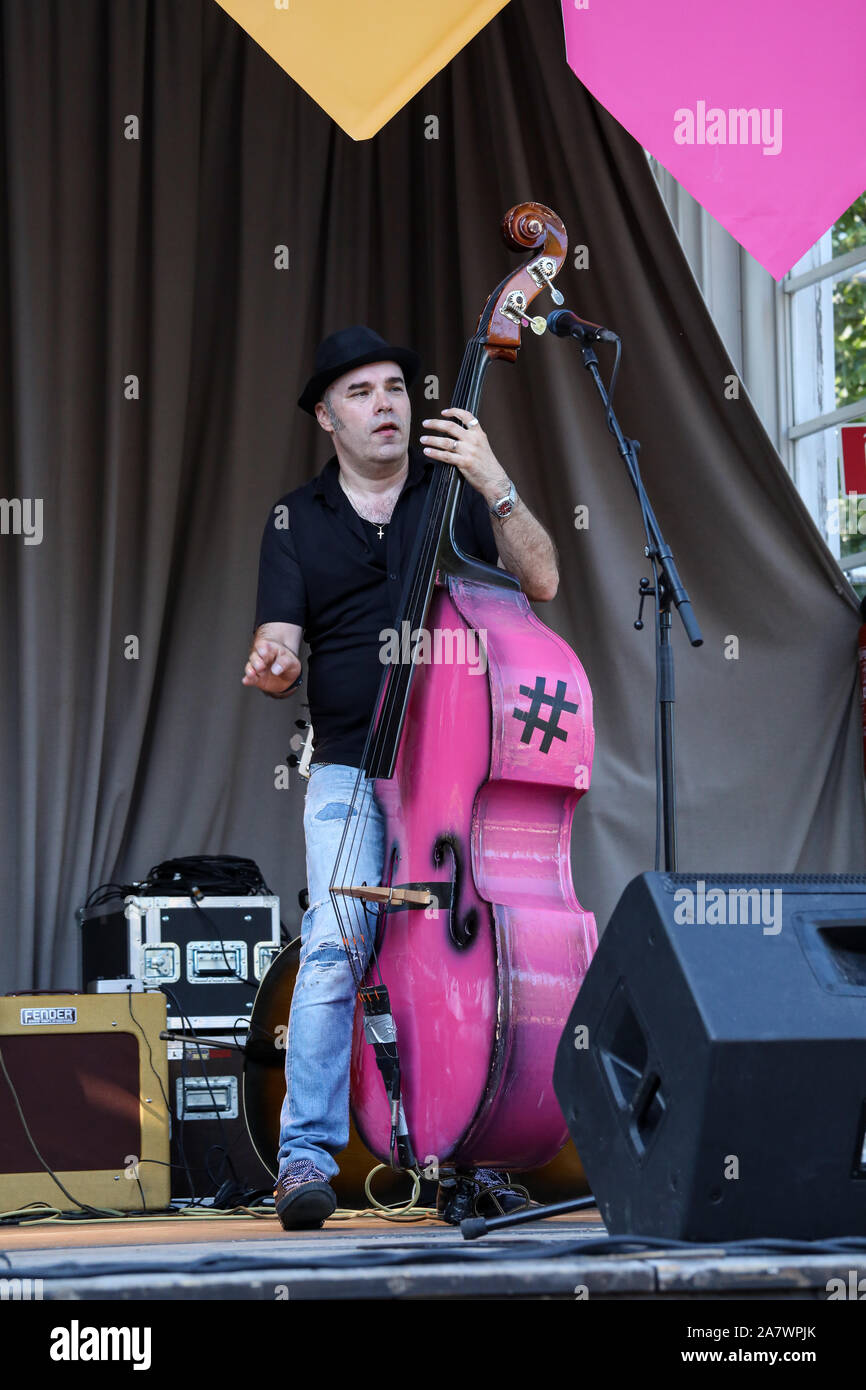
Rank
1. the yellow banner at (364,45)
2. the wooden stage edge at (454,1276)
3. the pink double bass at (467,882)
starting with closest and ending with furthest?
the wooden stage edge at (454,1276)
the pink double bass at (467,882)
the yellow banner at (364,45)

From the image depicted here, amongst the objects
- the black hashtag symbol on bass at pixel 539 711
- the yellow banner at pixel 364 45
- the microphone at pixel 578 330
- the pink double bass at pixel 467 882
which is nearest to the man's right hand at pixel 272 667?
the pink double bass at pixel 467 882

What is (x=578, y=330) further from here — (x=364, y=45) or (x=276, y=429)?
(x=276, y=429)

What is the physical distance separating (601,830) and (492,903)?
1.91 m

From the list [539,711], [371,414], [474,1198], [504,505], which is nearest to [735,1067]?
[539,711]

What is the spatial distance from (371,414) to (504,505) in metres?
0.34

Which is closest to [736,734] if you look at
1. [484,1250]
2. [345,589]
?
[345,589]

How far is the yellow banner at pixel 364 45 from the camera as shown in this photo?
3.08 meters

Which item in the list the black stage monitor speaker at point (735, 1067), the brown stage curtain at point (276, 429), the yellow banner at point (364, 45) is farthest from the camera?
the brown stage curtain at point (276, 429)

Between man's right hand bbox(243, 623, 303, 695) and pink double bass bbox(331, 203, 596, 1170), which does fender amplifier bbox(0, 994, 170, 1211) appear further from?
man's right hand bbox(243, 623, 303, 695)

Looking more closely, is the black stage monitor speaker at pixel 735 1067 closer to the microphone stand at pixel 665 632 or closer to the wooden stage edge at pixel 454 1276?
the wooden stage edge at pixel 454 1276

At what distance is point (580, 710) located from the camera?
2.61 meters

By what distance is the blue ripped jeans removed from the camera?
2.56 meters

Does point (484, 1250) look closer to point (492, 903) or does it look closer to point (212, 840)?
point (492, 903)

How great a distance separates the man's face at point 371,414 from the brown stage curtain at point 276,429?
1.41 metres
